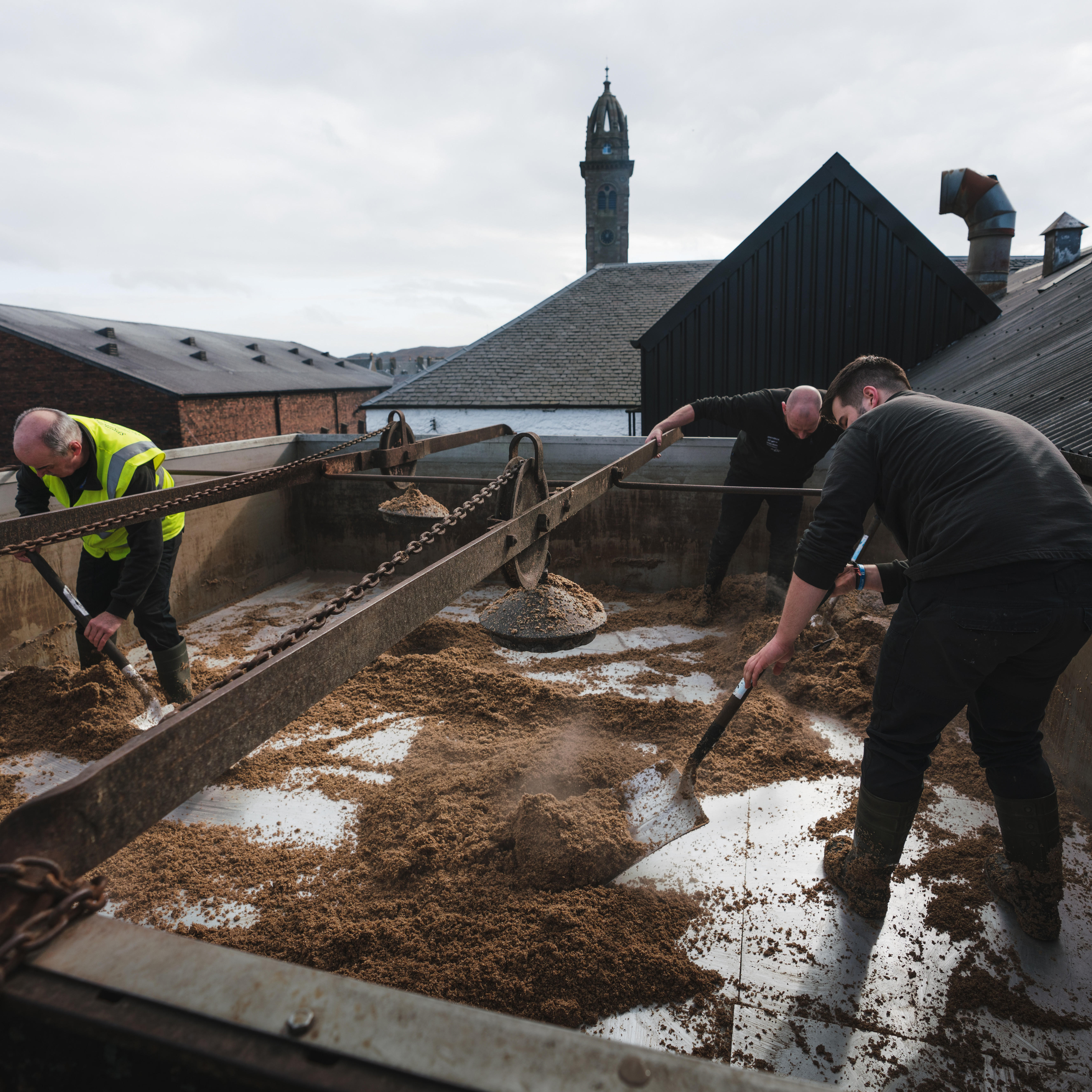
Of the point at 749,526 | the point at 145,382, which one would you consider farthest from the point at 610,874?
the point at 145,382

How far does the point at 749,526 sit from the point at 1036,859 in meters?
3.64

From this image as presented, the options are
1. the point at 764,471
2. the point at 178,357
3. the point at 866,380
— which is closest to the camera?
the point at 866,380

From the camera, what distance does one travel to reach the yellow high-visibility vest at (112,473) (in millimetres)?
3711

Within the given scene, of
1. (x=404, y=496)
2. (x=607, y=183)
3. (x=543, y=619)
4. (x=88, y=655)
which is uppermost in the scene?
(x=607, y=183)

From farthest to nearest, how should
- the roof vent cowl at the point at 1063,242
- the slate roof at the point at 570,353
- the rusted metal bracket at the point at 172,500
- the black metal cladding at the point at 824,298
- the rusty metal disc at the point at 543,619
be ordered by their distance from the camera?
the slate roof at the point at 570,353, the roof vent cowl at the point at 1063,242, the black metal cladding at the point at 824,298, the rusted metal bracket at the point at 172,500, the rusty metal disc at the point at 543,619

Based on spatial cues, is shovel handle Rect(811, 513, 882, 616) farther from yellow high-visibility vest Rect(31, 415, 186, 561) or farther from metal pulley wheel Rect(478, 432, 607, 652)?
yellow high-visibility vest Rect(31, 415, 186, 561)

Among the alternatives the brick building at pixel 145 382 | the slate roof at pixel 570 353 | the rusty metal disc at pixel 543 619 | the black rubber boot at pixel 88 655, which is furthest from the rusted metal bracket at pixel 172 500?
the brick building at pixel 145 382

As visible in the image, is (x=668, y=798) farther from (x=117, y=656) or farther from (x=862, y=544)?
(x=117, y=656)

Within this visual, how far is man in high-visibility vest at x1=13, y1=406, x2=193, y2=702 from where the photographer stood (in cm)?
352

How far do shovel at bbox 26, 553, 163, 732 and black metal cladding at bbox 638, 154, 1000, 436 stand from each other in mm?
7694

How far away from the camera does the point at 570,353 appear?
1830cm

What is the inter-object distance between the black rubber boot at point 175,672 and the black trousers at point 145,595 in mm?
40

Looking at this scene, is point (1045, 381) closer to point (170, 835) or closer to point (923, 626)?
point (923, 626)

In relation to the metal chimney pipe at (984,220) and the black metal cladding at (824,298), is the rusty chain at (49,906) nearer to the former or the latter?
the black metal cladding at (824,298)
